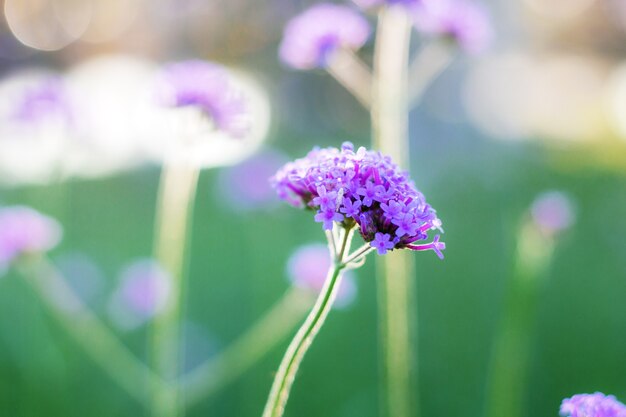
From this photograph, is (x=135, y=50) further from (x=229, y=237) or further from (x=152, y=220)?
(x=229, y=237)

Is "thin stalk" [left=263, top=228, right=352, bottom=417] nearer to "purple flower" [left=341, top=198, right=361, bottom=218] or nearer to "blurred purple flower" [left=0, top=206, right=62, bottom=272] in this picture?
"purple flower" [left=341, top=198, right=361, bottom=218]

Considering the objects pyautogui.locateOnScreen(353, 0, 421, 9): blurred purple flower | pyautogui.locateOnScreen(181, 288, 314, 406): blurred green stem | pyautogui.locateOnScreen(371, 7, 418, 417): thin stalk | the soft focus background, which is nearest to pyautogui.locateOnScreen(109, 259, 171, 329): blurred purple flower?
the soft focus background

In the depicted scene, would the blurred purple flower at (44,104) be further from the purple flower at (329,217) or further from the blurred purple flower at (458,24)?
the purple flower at (329,217)

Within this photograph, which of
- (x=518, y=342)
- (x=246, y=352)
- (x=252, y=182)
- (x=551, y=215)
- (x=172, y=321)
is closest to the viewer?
(x=172, y=321)

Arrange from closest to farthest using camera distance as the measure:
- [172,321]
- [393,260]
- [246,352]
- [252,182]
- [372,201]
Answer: [372,201] < [172,321] < [393,260] < [246,352] < [252,182]

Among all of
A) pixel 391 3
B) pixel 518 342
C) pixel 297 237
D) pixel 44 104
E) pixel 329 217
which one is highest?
pixel 391 3

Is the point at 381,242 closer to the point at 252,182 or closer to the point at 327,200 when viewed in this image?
the point at 327,200

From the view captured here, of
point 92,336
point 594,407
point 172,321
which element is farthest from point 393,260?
point 92,336
